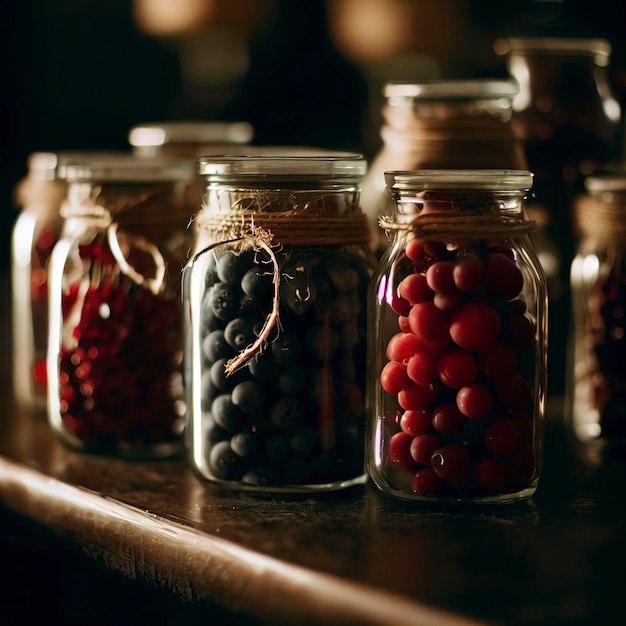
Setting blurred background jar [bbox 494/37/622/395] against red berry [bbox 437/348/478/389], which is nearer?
red berry [bbox 437/348/478/389]

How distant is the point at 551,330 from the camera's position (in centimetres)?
101

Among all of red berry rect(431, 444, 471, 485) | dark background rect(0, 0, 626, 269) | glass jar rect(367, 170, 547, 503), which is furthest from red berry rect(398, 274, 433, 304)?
dark background rect(0, 0, 626, 269)

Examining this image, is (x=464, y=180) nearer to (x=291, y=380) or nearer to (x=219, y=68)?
(x=291, y=380)

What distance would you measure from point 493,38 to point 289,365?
127 centimetres

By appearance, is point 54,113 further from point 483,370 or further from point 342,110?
point 483,370

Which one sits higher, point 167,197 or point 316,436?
point 167,197

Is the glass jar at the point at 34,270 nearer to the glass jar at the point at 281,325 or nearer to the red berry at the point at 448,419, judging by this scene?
the glass jar at the point at 281,325

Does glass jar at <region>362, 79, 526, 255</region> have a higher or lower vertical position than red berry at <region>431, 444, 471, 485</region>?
higher

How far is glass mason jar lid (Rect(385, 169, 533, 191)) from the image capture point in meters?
0.67

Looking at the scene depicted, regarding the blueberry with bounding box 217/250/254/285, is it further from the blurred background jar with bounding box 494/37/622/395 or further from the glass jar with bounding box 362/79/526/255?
the blurred background jar with bounding box 494/37/622/395

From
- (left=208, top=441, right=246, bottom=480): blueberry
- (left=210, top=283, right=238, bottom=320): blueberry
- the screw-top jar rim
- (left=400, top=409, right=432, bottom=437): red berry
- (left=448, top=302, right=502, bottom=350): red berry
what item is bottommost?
(left=208, top=441, right=246, bottom=480): blueberry

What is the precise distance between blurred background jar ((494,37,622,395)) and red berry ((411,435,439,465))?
0.37 m

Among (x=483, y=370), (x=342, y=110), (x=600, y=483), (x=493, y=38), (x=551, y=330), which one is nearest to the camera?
(x=483, y=370)

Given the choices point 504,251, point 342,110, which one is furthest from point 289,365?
point 342,110
